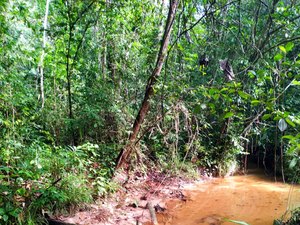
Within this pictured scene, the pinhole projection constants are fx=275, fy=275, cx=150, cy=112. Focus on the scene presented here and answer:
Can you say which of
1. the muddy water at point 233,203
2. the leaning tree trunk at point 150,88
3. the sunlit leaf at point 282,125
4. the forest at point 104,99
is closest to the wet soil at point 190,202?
the muddy water at point 233,203

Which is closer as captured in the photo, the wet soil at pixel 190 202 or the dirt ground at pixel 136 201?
the dirt ground at pixel 136 201

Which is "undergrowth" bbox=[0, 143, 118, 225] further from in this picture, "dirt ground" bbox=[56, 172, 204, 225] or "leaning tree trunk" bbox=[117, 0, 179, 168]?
"leaning tree trunk" bbox=[117, 0, 179, 168]

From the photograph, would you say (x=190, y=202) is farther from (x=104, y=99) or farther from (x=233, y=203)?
(x=104, y=99)

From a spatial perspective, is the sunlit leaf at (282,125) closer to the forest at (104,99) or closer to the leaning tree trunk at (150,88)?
the forest at (104,99)

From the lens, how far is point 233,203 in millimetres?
4406

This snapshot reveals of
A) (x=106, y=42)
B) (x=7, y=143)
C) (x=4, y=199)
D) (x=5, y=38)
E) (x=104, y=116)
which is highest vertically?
(x=106, y=42)

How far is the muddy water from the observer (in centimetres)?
367

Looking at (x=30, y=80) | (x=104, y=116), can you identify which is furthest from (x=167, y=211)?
(x=30, y=80)

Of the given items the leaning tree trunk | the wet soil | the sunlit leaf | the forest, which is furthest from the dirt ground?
the sunlit leaf

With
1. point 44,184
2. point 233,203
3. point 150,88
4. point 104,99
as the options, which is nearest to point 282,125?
point 44,184

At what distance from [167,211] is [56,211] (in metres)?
1.55

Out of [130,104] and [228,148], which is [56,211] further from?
[228,148]

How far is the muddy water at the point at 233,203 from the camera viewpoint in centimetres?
367

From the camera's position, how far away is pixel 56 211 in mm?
3039
